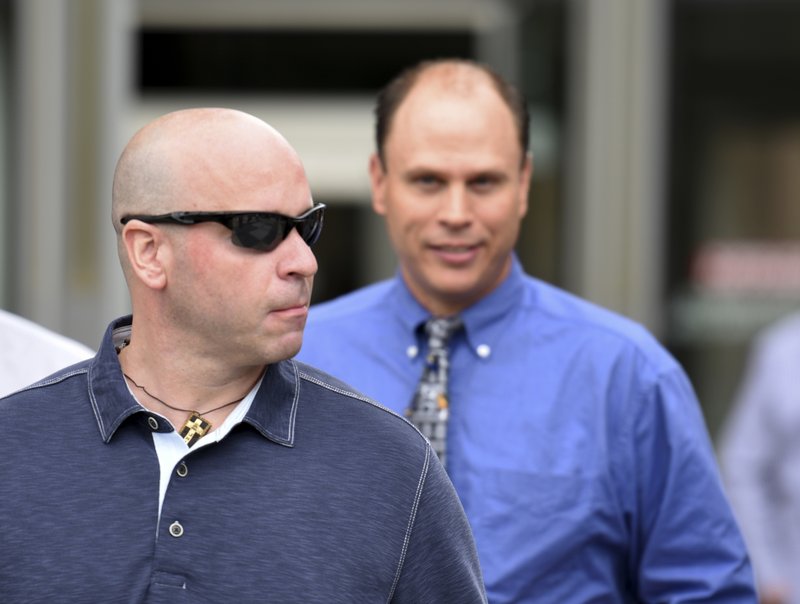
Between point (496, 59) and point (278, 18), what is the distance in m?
1.15

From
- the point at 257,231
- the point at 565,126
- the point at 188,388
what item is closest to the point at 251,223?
the point at 257,231

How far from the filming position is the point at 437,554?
2.40 m

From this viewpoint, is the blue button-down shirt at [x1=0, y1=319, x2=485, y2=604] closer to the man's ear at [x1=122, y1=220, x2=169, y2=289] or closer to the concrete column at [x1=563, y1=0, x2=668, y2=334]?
the man's ear at [x1=122, y1=220, x2=169, y2=289]

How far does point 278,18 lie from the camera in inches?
315

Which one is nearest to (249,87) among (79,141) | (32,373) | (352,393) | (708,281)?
(79,141)

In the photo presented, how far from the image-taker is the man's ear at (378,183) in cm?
386

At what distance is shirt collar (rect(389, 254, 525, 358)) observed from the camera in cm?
362

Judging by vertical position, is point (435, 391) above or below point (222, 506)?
below

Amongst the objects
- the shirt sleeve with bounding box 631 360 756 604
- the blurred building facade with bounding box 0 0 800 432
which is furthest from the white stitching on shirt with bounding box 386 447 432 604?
the blurred building facade with bounding box 0 0 800 432

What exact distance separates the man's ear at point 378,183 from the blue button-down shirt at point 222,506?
1.50 meters

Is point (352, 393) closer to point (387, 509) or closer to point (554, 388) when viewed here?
point (387, 509)

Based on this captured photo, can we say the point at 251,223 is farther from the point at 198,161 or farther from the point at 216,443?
the point at 216,443

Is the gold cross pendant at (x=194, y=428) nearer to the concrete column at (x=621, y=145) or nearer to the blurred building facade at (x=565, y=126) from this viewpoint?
the blurred building facade at (x=565, y=126)

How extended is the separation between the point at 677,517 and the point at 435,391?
61cm
